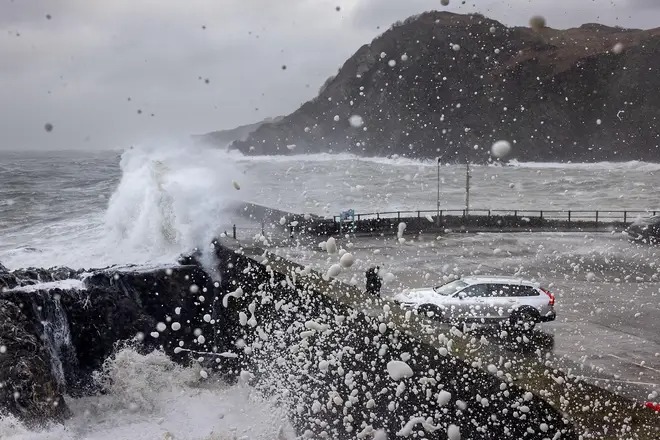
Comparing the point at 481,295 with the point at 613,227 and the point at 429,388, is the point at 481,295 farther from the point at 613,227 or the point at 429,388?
the point at 613,227

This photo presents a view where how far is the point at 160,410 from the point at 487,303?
20.7 ft

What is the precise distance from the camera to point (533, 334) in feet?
35.9

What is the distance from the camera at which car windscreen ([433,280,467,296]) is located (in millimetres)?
11727

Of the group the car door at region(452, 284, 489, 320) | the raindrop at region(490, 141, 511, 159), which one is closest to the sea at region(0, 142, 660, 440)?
the car door at region(452, 284, 489, 320)

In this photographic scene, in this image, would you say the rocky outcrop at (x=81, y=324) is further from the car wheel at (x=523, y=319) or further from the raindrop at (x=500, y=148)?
the raindrop at (x=500, y=148)

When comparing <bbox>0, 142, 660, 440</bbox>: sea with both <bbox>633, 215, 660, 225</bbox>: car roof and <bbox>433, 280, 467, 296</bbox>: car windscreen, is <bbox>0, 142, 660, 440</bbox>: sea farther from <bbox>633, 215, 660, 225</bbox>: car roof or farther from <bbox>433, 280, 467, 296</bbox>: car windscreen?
<bbox>633, 215, 660, 225</bbox>: car roof

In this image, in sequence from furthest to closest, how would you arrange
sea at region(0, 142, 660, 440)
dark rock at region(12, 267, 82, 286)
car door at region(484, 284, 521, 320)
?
dark rock at region(12, 267, 82, 286), car door at region(484, 284, 521, 320), sea at region(0, 142, 660, 440)

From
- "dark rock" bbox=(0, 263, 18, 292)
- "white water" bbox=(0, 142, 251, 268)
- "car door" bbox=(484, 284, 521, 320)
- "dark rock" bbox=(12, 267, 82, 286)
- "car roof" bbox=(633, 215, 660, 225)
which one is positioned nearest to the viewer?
"car door" bbox=(484, 284, 521, 320)

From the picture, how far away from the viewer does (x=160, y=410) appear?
11.0 m

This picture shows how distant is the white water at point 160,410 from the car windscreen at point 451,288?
3.90 metres

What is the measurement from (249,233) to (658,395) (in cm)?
1409

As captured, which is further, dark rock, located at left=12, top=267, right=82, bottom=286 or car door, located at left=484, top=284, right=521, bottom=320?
dark rock, located at left=12, top=267, right=82, bottom=286

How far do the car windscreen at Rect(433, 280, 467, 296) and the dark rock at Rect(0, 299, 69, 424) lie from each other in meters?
7.00

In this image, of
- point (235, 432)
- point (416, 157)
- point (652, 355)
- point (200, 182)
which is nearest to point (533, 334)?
point (652, 355)
